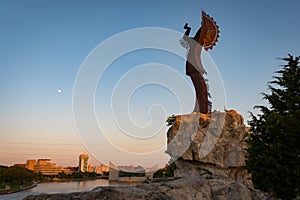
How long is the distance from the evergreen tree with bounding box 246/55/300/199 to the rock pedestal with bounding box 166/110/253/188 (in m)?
8.20

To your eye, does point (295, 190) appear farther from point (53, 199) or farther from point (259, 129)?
point (53, 199)

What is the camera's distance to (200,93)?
68.9 ft

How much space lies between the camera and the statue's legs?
67.7 feet

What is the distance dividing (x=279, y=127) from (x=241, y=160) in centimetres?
1010

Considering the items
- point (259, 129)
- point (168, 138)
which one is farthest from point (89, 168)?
point (259, 129)

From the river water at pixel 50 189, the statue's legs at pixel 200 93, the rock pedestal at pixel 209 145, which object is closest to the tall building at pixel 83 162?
the river water at pixel 50 189

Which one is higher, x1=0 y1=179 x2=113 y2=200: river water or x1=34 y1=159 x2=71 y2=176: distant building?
x1=34 y1=159 x2=71 y2=176: distant building

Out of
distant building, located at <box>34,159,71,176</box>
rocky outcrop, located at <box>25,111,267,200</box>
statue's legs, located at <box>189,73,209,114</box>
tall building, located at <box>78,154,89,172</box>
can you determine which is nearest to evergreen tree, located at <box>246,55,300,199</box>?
rocky outcrop, located at <box>25,111,267,200</box>

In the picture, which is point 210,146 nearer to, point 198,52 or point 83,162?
point 198,52

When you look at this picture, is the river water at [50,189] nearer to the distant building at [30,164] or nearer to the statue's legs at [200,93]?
the statue's legs at [200,93]

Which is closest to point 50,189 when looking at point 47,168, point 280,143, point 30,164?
point 280,143

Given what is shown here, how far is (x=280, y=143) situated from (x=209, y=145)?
1012cm

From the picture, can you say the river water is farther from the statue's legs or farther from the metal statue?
the metal statue

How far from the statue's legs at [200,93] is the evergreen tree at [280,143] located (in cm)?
1005
